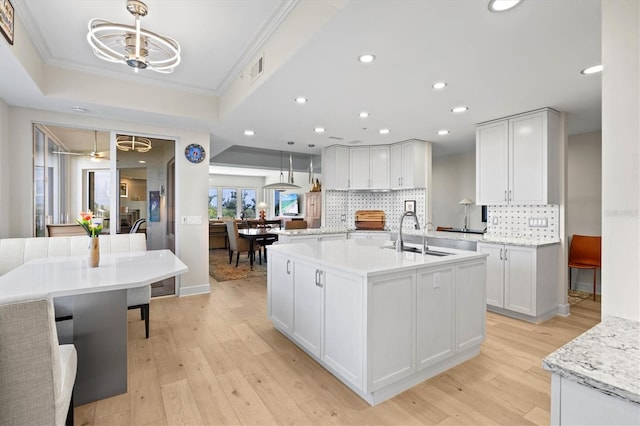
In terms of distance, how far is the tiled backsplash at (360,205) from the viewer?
559cm

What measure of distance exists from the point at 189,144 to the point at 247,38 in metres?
2.26

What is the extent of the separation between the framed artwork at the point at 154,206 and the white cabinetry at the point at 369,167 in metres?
3.10

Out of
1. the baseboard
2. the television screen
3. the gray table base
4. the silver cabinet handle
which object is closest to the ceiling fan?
the baseboard

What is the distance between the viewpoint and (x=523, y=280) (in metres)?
3.33

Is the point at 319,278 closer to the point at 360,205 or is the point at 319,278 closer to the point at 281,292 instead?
the point at 281,292

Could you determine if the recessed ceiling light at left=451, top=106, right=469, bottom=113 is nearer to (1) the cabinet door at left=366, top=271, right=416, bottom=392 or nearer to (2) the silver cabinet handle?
(1) the cabinet door at left=366, top=271, right=416, bottom=392

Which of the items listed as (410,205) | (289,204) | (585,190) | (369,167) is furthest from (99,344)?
(289,204)

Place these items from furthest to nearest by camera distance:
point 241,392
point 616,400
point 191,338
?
point 191,338, point 241,392, point 616,400

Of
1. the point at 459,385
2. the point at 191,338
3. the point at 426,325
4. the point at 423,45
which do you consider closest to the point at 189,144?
the point at 191,338

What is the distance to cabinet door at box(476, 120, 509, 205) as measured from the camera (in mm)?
3748

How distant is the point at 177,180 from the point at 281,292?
2520 millimetres

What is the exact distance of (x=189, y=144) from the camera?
4379 millimetres

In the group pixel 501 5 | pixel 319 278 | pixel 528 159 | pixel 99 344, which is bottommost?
pixel 99 344

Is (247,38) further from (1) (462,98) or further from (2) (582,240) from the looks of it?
(2) (582,240)
